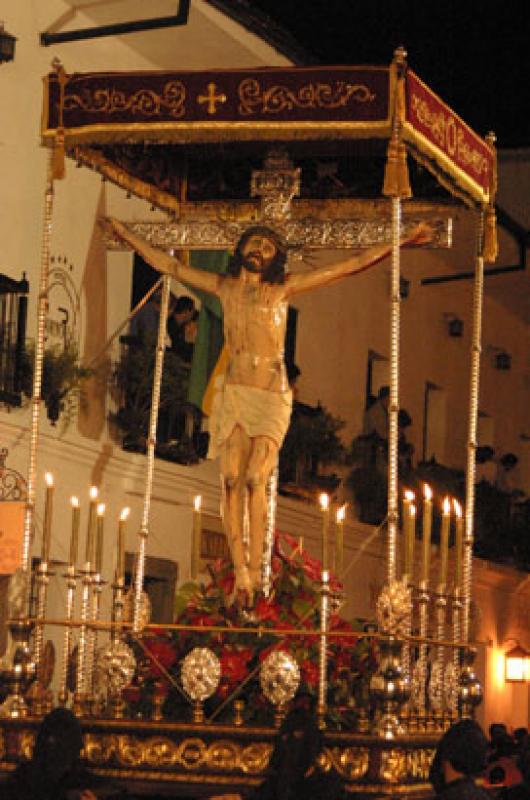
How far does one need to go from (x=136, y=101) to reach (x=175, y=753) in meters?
3.52

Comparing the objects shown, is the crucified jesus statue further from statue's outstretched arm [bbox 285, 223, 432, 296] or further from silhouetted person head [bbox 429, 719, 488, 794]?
silhouetted person head [bbox 429, 719, 488, 794]

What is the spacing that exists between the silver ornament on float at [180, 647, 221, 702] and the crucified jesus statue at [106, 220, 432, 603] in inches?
34.7

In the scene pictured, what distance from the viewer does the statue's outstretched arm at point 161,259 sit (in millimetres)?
12531

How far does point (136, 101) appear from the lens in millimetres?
11953

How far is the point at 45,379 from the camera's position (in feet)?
54.9

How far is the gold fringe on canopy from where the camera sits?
1152 centimetres

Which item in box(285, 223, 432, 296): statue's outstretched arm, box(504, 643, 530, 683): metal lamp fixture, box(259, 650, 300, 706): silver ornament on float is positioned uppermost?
box(285, 223, 432, 296): statue's outstretched arm

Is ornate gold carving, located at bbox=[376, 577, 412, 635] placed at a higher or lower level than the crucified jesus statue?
lower

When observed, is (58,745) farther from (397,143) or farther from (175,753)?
(397,143)

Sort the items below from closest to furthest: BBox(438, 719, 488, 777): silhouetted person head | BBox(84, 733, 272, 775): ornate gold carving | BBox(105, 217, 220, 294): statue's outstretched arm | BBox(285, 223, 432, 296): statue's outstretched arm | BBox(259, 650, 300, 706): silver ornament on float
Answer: BBox(438, 719, 488, 777): silhouetted person head < BBox(84, 733, 272, 775): ornate gold carving < BBox(259, 650, 300, 706): silver ornament on float < BBox(285, 223, 432, 296): statue's outstretched arm < BBox(105, 217, 220, 294): statue's outstretched arm

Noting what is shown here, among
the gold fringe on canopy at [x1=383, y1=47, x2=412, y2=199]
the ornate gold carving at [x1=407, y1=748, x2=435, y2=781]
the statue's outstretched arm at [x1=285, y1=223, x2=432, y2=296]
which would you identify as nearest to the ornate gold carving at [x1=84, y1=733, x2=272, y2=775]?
the ornate gold carving at [x1=407, y1=748, x2=435, y2=781]

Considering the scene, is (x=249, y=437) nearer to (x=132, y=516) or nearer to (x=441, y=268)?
(x=132, y=516)

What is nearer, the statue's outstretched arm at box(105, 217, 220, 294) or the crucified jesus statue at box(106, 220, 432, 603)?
the crucified jesus statue at box(106, 220, 432, 603)

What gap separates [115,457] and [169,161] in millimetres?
4909
